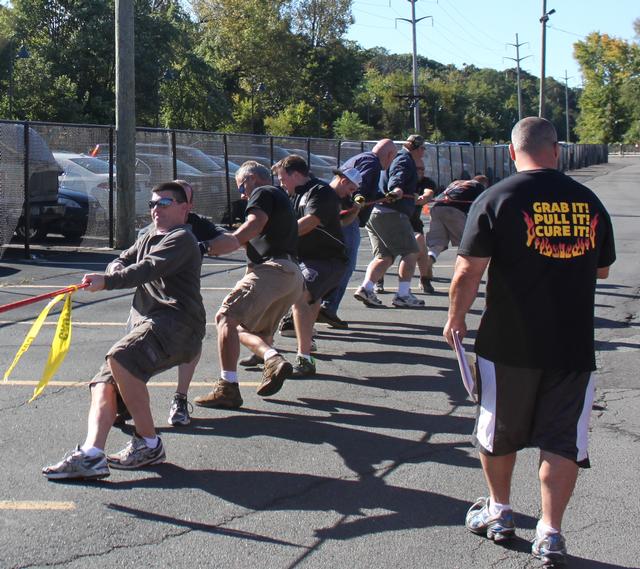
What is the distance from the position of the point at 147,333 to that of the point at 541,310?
7.57 ft

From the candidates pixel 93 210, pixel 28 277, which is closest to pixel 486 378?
pixel 28 277

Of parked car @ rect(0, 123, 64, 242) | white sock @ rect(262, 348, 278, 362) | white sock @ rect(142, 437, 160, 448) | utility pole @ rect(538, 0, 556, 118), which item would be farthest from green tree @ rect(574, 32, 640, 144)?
white sock @ rect(142, 437, 160, 448)

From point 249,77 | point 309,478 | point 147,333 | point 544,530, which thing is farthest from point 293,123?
point 544,530

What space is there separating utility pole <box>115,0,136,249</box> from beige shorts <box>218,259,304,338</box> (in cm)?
978

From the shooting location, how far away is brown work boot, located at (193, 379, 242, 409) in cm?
657

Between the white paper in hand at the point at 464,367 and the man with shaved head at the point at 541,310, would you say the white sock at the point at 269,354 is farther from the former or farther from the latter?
the man with shaved head at the point at 541,310

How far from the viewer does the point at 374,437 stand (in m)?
6.05

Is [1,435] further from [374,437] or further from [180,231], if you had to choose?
[374,437]

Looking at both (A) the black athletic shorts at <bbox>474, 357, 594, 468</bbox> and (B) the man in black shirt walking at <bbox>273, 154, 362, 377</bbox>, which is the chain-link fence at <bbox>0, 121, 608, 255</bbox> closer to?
(B) the man in black shirt walking at <bbox>273, 154, 362, 377</bbox>

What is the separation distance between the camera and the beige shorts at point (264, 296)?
6.72 metres

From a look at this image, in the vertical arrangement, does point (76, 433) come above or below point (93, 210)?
below

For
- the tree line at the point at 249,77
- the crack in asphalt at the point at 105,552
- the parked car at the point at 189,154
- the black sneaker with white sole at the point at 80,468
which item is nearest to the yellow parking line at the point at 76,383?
the black sneaker with white sole at the point at 80,468

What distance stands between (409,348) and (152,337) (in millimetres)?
3933

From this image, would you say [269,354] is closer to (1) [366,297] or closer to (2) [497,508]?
(2) [497,508]
